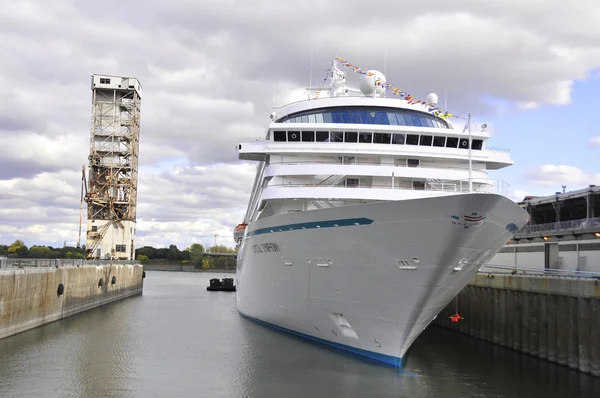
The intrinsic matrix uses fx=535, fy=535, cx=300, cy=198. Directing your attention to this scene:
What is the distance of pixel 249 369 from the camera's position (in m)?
16.4

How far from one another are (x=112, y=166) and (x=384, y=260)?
40.0m

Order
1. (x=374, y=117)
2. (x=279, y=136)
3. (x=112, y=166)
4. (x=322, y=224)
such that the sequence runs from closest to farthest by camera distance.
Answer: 1. (x=322, y=224)
2. (x=279, y=136)
3. (x=374, y=117)
4. (x=112, y=166)

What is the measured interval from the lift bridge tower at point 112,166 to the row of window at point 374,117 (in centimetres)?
3232

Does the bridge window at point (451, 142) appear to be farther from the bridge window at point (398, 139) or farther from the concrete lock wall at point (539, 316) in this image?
the concrete lock wall at point (539, 316)

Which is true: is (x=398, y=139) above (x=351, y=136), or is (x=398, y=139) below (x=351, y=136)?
below

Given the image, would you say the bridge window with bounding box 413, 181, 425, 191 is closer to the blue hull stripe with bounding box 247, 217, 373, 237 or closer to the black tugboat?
the blue hull stripe with bounding box 247, 217, 373, 237

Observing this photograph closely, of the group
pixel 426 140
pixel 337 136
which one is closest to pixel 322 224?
pixel 337 136

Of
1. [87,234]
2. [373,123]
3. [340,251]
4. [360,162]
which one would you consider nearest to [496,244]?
[340,251]

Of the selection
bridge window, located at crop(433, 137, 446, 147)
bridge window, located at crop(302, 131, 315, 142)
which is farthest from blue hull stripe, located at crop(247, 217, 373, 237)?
bridge window, located at crop(433, 137, 446, 147)

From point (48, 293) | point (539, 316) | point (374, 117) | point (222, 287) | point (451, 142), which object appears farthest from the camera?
point (222, 287)

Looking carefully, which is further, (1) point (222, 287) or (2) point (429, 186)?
(1) point (222, 287)

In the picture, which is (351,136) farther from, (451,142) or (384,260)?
(384,260)

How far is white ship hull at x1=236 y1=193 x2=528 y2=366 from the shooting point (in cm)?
1355

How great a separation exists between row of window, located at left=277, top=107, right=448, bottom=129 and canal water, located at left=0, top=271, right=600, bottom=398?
338 inches
